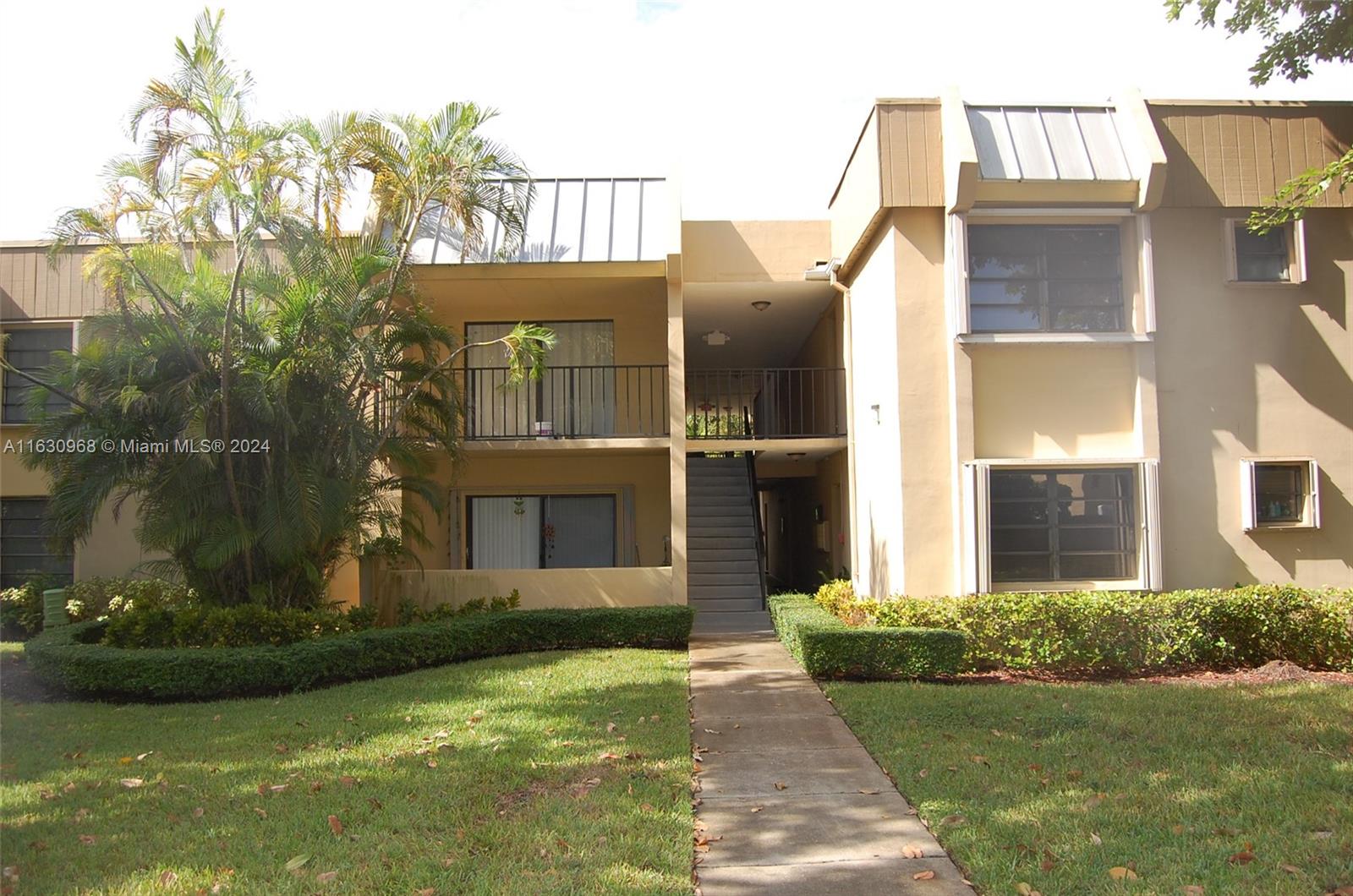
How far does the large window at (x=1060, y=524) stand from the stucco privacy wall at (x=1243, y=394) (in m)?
0.55

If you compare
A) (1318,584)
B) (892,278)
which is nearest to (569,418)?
(892,278)

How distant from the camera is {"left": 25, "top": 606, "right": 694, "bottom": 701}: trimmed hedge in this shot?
362 inches

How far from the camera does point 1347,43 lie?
10133mm

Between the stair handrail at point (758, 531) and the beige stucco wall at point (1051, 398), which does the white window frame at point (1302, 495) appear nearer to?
the beige stucco wall at point (1051, 398)

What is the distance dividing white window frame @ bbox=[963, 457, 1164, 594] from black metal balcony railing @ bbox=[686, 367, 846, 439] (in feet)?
11.9

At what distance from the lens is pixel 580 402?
49.2ft

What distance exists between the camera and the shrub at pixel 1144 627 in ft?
31.0

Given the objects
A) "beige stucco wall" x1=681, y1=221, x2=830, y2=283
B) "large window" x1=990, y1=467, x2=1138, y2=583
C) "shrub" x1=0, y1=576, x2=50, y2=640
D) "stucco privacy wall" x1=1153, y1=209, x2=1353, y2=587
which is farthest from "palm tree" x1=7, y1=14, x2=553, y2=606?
"stucco privacy wall" x1=1153, y1=209, x2=1353, y2=587

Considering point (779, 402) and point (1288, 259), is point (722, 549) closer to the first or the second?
point (779, 402)

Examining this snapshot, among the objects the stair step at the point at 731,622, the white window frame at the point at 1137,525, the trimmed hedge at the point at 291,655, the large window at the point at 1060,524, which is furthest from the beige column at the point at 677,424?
the large window at the point at 1060,524

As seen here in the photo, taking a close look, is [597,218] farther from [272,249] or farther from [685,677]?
[685,677]

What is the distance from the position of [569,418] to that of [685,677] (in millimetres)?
6214

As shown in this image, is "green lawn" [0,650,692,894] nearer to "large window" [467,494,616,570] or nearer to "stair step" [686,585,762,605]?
"stair step" [686,585,762,605]

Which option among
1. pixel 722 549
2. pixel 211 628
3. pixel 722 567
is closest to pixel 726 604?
pixel 722 567
